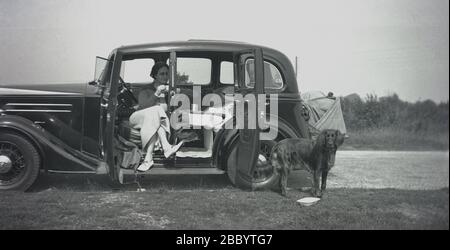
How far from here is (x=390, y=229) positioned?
3.91 metres

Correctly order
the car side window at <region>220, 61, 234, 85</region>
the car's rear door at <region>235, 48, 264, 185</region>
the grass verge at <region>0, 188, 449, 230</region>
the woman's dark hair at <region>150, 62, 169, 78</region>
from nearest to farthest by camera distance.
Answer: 1. the grass verge at <region>0, 188, 449, 230</region>
2. the car's rear door at <region>235, 48, 264, 185</region>
3. the woman's dark hair at <region>150, 62, 169, 78</region>
4. the car side window at <region>220, 61, 234, 85</region>

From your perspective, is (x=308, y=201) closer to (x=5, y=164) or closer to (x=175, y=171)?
(x=175, y=171)

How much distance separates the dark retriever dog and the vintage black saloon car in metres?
0.28

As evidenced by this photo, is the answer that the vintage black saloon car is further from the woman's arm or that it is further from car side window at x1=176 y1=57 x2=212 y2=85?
the woman's arm

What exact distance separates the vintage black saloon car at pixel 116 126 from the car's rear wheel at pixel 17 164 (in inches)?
0.5

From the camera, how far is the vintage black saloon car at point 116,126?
17.6 feet

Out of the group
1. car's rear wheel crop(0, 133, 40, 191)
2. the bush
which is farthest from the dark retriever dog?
car's rear wheel crop(0, 133, 40, 191)

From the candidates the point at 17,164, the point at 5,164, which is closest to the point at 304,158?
the point at 17,164

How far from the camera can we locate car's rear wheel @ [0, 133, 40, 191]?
536cm

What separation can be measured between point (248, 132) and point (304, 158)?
92 cm

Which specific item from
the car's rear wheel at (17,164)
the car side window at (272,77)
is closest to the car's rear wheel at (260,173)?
the car side window at (272,77)

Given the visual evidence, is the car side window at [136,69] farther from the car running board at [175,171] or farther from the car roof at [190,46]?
the car running board at [175,171]

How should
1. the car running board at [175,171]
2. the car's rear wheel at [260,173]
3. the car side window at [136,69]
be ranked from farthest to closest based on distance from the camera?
the car side window at [136,69], the car's rear wheel at [260,173], the car running board at [175,171]
